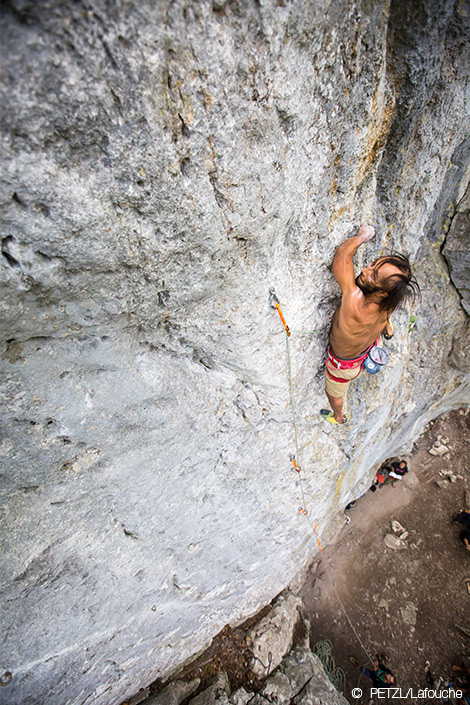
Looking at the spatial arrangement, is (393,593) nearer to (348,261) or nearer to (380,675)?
(380,675)

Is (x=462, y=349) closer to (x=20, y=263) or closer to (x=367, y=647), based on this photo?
(x=367, y=647)

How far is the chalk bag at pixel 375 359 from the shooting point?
2801 mm

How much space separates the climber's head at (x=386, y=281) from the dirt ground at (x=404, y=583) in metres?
4.59

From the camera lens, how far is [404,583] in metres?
4.97

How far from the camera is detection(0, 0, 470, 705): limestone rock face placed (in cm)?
129

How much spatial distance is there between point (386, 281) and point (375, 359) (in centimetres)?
80

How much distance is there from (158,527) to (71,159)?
2.63m

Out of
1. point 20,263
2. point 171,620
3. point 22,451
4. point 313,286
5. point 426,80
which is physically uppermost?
point 426,80

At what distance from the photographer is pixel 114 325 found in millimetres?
1940

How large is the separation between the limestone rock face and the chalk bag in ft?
1.30

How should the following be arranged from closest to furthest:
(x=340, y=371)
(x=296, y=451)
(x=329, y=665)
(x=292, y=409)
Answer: (x=340, y=371)
(x=292, y=409)
(x=296, y=451)
(x=329, y=665)

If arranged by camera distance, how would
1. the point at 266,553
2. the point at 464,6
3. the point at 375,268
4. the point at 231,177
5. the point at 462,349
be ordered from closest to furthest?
the point at 231,177 < the point at 464,6 < the point at 375,268 < the point at 266,553 < the point at 462,349

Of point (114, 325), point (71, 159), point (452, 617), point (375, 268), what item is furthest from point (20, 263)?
point (452, 617)

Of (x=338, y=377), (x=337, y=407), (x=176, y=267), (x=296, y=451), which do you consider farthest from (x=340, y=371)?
(x=176, y=267)
